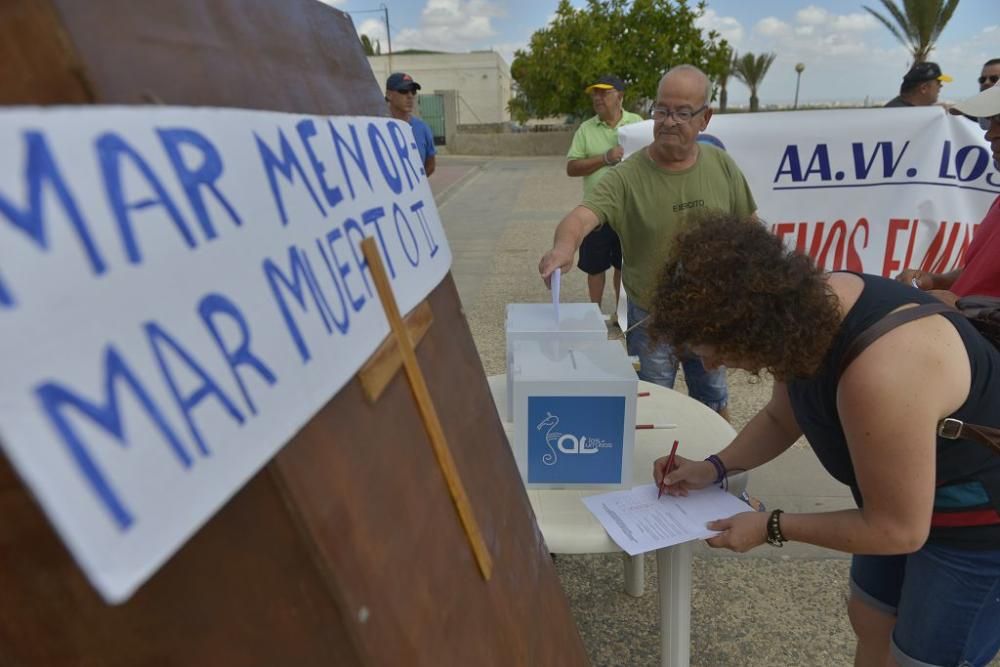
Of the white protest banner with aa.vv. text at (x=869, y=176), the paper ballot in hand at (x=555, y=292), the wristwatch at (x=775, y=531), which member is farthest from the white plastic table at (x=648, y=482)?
the white protest banner with aa.vv. text at (x=869, y=176)

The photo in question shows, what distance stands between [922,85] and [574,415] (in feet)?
14.1

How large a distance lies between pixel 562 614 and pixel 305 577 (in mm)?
816

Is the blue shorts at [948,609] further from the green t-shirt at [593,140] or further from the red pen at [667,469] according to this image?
the green t-shirt at [593,140]

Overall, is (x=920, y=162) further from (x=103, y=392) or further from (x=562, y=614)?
(x=103, y=392)

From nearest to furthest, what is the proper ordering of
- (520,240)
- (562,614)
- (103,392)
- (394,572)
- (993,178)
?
(103,392) → (394,572) → (562,614) → (993,178) → (520,240)

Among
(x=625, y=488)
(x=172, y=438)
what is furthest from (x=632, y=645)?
(x=172, y=438)

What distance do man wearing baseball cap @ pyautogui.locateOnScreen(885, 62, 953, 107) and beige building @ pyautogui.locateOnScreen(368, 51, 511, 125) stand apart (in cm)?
3351

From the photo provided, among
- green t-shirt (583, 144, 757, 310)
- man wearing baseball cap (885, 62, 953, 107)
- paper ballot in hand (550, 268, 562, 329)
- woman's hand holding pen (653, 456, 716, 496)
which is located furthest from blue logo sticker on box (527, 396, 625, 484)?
man wearing baseball cap (885, 62, 953, 107)

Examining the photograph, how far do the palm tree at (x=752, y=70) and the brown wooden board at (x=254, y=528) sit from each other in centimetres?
4115

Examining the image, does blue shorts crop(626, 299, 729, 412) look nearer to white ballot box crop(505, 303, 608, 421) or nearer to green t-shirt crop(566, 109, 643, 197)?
white ballot box crop(505, 303, 608, 421)

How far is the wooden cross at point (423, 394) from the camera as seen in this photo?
0.79 m

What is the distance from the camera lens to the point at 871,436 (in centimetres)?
112

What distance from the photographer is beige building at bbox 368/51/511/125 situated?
120ft

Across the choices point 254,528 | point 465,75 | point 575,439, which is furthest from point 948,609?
point 465,75
